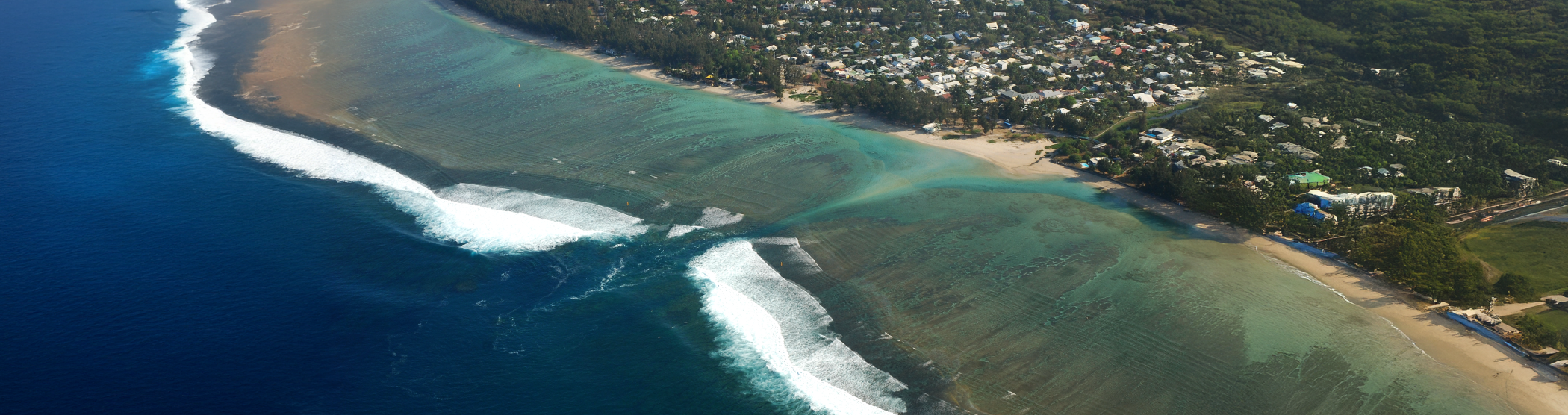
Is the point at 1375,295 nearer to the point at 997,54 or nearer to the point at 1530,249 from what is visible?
the point at 1530,249

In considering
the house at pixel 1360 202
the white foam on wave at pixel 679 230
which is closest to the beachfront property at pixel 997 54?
the house at pixel 1360 202

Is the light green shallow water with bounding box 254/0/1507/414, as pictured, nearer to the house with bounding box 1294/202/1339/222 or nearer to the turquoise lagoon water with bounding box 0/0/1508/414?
the turquoise lagoon water with bounding box 0/0/1508/414

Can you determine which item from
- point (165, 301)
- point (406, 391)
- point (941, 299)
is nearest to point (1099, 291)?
point (941, 299)

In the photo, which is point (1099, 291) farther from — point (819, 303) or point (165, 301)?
point (165, 301)

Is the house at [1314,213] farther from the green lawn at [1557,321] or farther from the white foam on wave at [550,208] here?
the white foam on wave at [550,208]

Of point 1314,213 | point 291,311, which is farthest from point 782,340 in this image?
point 1314,213

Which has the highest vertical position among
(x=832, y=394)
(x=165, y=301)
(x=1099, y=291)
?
(x=1099, y=291)
